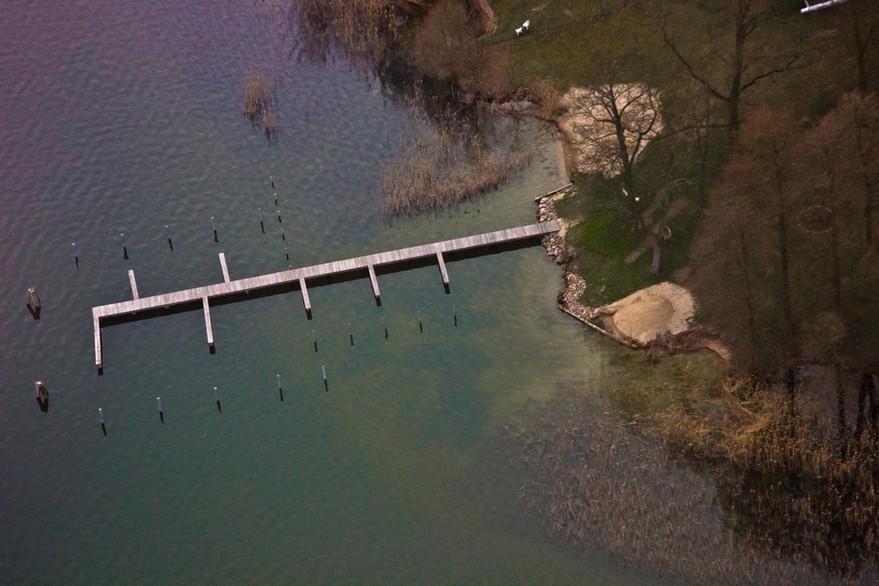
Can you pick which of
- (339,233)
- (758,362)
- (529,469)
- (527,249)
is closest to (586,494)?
(529,469)

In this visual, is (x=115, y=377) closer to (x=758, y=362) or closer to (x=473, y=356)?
(x=473, y=356)

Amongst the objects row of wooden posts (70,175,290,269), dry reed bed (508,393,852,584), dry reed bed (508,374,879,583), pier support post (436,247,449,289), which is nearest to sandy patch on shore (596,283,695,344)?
dry reed bed (508,374,879,583)

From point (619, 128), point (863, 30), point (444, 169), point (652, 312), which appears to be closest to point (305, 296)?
point (444, 169)

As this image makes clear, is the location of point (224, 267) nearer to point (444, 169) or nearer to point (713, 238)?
point (444, 169)

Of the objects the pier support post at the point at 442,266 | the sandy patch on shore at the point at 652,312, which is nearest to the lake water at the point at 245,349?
the pier support post at the point at 442,266

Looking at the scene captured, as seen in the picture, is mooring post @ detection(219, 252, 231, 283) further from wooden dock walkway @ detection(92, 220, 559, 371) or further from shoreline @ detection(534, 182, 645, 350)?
shoreline @ detection(534, 182, 645, 350)
